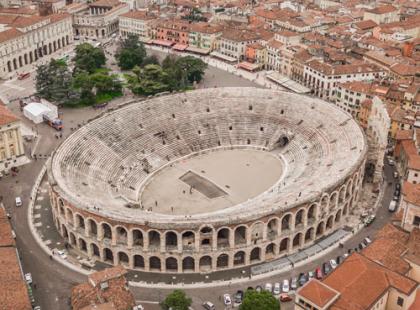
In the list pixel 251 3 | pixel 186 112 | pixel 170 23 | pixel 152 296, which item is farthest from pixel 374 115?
pixel 251 3

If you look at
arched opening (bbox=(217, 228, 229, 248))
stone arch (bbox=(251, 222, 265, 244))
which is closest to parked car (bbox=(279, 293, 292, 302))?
stone arch (bbox=(251, 222, 265, 244))

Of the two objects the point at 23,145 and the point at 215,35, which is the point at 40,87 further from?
the point at 215,35

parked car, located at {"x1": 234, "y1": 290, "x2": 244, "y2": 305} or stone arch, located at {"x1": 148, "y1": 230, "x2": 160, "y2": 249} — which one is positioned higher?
stone arch, located at {"x1": 148, "y1": 230, "x2": 160, "y2": 249}

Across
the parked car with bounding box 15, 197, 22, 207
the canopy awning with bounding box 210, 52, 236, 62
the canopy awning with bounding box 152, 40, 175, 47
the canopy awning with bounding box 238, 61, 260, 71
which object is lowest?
the parked car with bounding box 15, 197, 22, 207

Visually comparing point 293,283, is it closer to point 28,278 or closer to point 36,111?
point 28,278

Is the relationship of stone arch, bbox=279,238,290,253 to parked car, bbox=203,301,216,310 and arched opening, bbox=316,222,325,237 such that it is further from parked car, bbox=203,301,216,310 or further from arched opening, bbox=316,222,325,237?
parked car, bbox=203,301,216,310

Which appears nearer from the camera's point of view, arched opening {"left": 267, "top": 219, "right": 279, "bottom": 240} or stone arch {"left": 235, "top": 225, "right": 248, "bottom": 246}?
stone arch {"left": 235, "top": 225, "right": 248, "bottom": 246}

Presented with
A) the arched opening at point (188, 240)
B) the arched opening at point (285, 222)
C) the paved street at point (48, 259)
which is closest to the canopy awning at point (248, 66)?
the paved street at point (48, 259)

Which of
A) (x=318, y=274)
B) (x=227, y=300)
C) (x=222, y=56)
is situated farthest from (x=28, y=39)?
(x=318, y=274)
